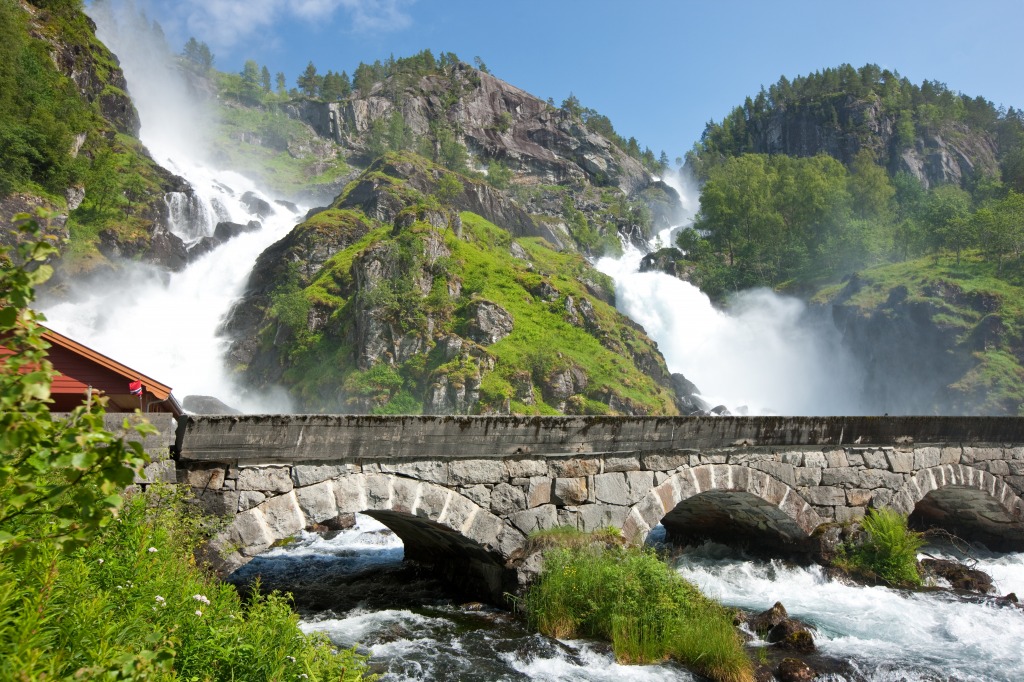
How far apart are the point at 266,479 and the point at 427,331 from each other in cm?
2717

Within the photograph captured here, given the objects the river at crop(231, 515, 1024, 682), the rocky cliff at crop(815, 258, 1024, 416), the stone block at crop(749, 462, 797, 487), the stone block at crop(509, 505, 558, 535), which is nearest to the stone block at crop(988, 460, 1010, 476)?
the river at crop(231, 515, 1024, 682)

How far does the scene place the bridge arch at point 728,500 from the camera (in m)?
9.30

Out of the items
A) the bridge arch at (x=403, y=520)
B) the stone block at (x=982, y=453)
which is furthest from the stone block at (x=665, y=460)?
the stone block at (x=982, y=453)

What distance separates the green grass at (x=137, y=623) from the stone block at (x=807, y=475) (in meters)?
8.38

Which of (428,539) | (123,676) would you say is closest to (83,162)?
(428,539)

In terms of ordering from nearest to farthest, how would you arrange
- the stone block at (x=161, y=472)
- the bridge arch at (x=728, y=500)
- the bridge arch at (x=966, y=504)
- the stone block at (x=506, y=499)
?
the stone block at (x=161, y=472), the stone block at (x=506, y=499), the bridge arch at (x=728, y=500), the bridge arch at (x=966, y=504)

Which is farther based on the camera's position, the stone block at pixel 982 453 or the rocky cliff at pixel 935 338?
the rocky cliff at pixel 935 338

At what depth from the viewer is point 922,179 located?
83.2m

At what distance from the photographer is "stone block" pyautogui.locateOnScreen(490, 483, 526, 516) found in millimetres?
8336

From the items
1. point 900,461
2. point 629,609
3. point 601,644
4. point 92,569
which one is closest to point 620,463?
point 629,609

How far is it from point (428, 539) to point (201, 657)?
5990 mm

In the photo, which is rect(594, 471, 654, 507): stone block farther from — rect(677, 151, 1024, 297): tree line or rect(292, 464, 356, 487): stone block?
rect(677, 151, 1024, 297): tree line

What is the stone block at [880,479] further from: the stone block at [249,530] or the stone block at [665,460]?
the stone block at [249,530]

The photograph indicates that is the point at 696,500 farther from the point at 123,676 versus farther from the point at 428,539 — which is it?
the point at 123,676
